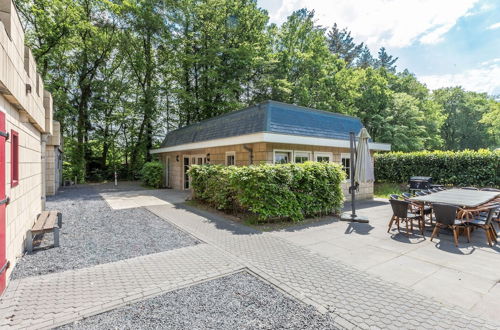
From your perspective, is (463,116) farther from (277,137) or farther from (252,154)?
(252,154)

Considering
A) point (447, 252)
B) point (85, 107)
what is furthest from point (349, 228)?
point (85, 107)

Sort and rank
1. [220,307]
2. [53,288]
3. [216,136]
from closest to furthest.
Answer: [220,307], [53,288], [216,136]

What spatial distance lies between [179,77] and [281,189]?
21.5 metres

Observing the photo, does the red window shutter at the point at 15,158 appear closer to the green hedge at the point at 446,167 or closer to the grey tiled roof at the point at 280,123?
the grey tiled roof at the point at 280,123

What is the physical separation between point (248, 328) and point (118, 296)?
1768mm

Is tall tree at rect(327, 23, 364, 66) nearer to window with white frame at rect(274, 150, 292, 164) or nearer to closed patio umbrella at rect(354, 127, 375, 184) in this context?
window with white frame at rect(274, 150, 292, 164)

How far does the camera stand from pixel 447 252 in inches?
183

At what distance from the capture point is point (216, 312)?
272cm

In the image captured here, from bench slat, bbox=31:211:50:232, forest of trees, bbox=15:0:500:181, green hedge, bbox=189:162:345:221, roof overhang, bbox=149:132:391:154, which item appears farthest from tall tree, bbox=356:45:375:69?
bench slat, bbox=31:211:50:232

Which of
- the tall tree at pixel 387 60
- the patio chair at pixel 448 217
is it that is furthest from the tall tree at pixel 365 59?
the patio chair at pixel 448 217

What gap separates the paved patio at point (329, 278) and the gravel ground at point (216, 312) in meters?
0.18

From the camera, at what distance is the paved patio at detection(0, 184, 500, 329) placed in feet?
8.85

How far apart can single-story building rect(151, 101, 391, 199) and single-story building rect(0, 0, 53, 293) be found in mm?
6049

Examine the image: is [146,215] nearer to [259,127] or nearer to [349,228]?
[259,127]
